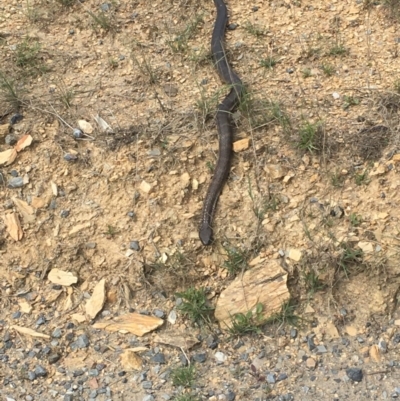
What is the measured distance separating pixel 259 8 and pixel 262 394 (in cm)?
382

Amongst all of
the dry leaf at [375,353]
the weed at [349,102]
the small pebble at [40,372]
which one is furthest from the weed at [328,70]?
the small pebble at [40,372]

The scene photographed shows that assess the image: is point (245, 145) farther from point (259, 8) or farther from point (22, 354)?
point (22, 354)

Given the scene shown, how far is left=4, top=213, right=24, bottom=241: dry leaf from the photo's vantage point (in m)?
4.71

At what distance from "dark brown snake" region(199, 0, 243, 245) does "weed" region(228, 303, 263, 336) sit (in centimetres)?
65

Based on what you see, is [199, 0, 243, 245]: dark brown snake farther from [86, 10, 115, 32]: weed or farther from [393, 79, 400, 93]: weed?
[393, 79, 400, 93]: weed

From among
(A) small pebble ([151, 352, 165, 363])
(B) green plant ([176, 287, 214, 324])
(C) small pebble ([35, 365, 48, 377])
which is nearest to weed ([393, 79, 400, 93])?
(B) green plant ([176, 287, 214, 324])

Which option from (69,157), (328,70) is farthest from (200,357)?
(328,70)

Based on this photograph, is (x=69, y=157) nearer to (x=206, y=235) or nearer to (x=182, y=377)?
(x=206, y=235)

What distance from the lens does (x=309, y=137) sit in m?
4.76

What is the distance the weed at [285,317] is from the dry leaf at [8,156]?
2489 mm

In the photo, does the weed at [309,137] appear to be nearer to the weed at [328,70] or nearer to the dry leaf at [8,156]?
the weed at [328,70]

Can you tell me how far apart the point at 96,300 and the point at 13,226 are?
93 cm

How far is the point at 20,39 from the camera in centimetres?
591

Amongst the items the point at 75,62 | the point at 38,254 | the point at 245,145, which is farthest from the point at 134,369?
the point at 75,62
